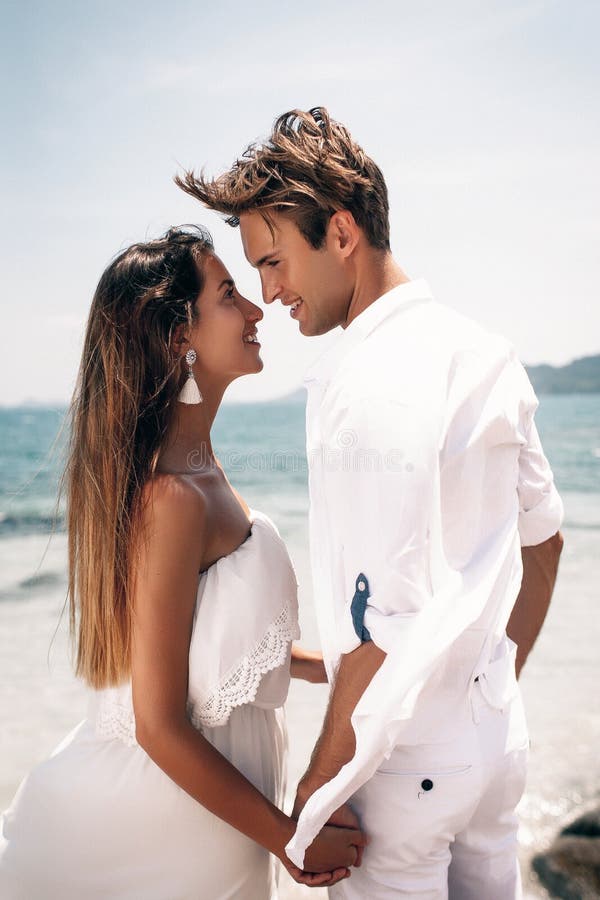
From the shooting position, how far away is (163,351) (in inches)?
88.0

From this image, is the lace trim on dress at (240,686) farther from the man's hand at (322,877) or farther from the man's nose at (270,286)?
the man's nose at (270,286)

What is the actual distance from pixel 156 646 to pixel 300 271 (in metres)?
1.08

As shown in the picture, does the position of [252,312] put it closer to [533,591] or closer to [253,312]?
[253,312]

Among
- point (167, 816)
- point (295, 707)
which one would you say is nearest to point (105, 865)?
point (167, 816)

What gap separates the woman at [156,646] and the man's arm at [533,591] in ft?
2.35

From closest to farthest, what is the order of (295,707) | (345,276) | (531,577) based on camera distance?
(345,276), (531,577), (295,707)

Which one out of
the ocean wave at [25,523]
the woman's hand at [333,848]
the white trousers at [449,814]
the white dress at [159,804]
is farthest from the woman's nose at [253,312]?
the ocean wave at [25,523]

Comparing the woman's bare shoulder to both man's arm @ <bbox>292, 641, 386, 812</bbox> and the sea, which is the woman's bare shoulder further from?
man's arm @ <bbox>292, 641, 386, 812</bbox>

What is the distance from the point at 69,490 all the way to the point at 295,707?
4272 millimetres

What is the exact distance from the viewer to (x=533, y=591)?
248 cm

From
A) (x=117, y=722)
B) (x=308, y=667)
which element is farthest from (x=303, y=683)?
A: (x=117, y=722)

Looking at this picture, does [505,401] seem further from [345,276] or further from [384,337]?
[345,276]

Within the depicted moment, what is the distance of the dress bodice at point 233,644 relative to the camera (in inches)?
83.0

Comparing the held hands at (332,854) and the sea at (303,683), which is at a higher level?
the held hands at (332,854)
